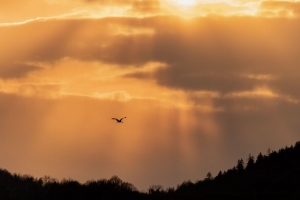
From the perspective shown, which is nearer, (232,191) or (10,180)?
(232,191)

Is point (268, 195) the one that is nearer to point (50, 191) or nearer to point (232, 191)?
point (232, 191)

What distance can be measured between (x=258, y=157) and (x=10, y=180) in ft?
87.9

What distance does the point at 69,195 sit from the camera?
190875 millimetres

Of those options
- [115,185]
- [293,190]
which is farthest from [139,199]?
[293,190]

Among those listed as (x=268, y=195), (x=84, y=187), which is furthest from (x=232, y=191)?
(x=84, y=187)

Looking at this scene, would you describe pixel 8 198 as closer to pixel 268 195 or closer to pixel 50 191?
pixel 50 191

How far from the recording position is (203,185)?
19188cm

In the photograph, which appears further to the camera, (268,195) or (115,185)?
(115,185)

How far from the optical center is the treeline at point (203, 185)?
186625 millimetres

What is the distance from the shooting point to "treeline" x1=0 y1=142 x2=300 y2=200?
612 feet

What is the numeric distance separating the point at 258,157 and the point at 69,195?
818 inches

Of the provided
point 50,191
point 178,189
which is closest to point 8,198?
point 50,191

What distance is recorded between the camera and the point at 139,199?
18988 cm

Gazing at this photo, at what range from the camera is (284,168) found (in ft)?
627
